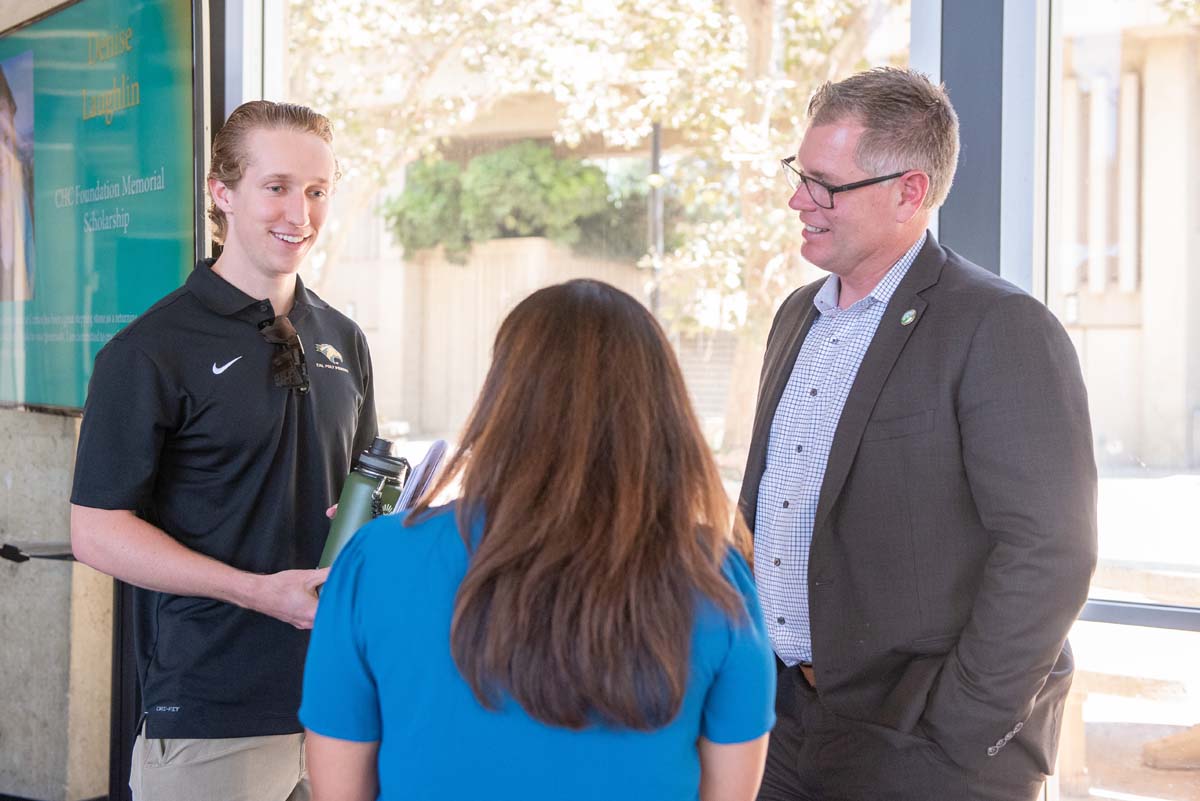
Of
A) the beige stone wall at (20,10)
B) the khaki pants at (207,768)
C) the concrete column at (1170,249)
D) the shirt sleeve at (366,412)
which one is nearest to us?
the khaki pants at (207,768)

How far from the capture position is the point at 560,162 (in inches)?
260

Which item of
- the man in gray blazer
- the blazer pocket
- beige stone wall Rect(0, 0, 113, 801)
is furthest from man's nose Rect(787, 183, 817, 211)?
beige stone wall Rect(0, 0, 113, 801)

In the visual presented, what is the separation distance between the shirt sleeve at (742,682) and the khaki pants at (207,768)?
99 centimetres

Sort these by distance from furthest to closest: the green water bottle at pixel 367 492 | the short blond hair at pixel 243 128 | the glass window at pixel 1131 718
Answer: the glass window at pixel 1131 718, the short blond hair at pixel 243 128, the green water bottle at pixel 367 492

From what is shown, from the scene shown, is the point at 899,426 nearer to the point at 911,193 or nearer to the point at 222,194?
the point at 911,193

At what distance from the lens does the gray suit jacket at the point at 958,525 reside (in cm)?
160

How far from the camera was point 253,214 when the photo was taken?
1.89 metres

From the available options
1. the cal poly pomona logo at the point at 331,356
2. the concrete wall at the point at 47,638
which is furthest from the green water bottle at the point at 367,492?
the concrete wall at the point at 47,638

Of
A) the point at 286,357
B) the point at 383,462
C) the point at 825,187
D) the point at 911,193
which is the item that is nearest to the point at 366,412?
the point at 286,357

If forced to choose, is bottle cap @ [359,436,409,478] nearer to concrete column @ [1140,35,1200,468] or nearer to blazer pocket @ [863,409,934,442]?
blazer pocket @ [863,409,934,442]

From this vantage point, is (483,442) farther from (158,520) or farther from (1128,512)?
(1128,512)

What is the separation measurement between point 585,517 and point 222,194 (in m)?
1.14

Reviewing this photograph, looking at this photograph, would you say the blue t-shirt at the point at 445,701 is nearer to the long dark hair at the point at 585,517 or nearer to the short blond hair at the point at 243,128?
the long dark hair at the point at 585,517

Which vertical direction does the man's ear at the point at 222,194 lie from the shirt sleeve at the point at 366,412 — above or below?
above
